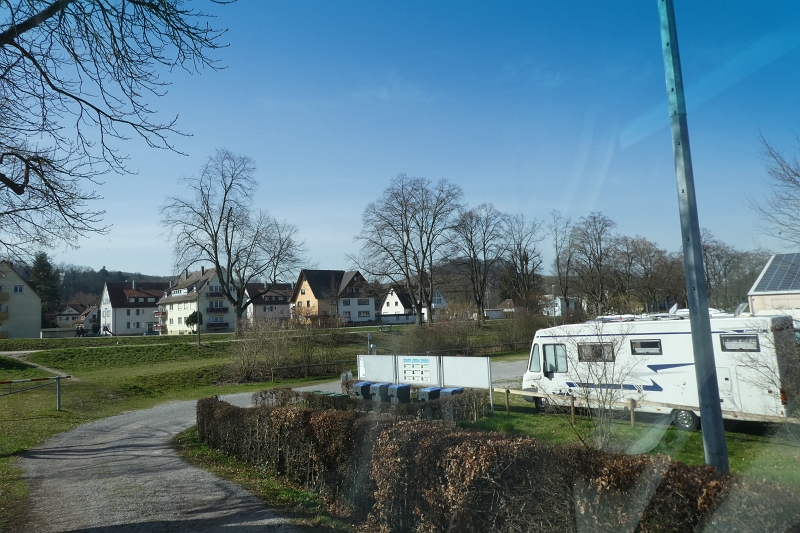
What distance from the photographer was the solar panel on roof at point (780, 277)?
64.8 ft

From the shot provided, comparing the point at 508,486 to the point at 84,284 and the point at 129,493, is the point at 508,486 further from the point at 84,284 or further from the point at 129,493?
the point at 84,284

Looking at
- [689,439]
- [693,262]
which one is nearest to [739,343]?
[689,439]

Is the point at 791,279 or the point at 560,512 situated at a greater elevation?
the point at 791,279

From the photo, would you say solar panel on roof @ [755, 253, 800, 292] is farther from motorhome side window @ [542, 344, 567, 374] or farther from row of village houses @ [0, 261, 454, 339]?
row of village houses @ [0, 261, 454, 339]

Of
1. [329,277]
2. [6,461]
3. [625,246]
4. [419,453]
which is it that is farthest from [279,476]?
[329,277]

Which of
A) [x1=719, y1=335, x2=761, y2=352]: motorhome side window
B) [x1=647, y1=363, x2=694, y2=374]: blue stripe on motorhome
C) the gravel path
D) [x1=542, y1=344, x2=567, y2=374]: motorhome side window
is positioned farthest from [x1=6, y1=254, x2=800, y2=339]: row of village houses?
the gravel path

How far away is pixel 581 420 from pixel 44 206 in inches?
417

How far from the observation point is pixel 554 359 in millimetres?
16031

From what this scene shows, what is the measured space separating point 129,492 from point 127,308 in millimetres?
73486

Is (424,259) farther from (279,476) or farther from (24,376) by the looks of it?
(279,476)

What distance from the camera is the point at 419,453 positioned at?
18.6ft

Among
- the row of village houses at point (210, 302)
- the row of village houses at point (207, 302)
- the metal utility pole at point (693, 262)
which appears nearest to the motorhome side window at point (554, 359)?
the metal utility pole at point (693, 262)

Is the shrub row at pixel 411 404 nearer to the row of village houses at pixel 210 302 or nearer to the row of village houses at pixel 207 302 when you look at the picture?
the row of village houses at pixel 210 302

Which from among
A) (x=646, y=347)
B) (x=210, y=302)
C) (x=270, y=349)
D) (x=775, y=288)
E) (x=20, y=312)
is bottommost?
(x=270, y=349)
